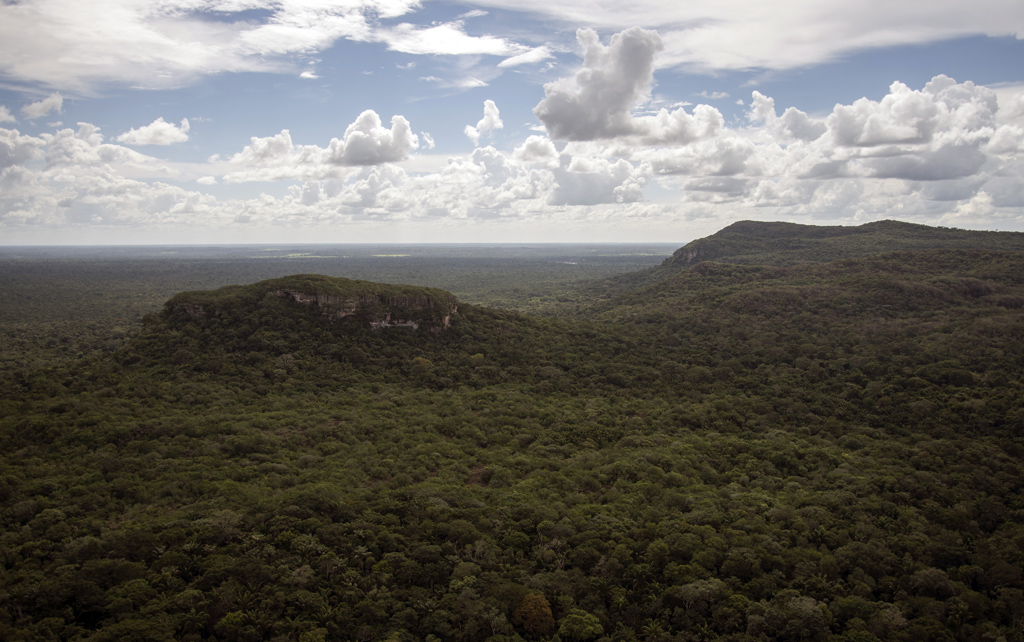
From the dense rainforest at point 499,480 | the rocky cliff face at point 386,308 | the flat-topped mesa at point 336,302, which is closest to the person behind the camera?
the dense rainforest at point 499,480

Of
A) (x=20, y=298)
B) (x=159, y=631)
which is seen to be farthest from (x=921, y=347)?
(x=20, y=298)

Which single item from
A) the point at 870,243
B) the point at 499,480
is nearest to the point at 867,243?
the point at 870,243

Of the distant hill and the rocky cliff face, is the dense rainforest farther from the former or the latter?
A: the distant hill

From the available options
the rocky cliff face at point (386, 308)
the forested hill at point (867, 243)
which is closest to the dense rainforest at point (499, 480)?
the rocky cliff face at point (386, 308)

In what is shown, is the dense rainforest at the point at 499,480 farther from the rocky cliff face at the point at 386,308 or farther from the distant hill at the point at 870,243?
the distant hill at the point at 870,243

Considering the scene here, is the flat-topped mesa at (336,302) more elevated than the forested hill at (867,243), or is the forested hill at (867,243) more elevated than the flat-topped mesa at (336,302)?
the forested hill at (867,243)

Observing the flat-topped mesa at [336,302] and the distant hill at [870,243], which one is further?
the distant hill at [870,243]

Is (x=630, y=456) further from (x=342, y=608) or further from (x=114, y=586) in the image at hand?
(x=114, y=586)
